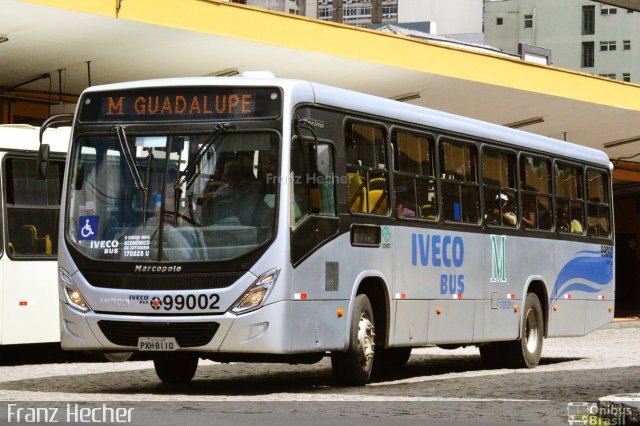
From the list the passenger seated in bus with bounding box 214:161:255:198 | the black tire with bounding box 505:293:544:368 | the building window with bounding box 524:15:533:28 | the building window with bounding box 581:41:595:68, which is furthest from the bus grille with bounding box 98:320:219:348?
the building window with bounding box 581:41:595:68

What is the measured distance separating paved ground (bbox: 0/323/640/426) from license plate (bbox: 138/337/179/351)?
0.45 meters

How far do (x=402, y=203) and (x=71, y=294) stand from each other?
3.81m

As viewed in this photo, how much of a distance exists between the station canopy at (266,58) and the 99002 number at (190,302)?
8399 millimetres

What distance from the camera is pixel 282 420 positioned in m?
11.0

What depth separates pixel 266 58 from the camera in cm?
2570

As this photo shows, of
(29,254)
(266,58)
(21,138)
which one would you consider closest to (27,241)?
(29,254)

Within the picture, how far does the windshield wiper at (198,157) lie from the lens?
13.8 meters

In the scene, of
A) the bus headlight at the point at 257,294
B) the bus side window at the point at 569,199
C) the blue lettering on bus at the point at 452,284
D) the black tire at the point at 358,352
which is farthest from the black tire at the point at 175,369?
the bus side window at the point at 569,199

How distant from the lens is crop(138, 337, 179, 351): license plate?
44.5 feet

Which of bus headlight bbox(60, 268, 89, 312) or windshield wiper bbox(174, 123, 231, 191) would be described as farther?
bus headlight bbox(60, 268, 89, 312)

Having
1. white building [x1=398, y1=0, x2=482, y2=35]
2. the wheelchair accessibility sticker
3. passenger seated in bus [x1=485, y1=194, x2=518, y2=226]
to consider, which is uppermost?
white building [x1=398, y1=0, x2=482, y2=35]

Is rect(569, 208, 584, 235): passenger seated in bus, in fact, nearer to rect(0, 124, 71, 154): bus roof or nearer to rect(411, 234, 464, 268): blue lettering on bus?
rect(411, 234, 464, 268): blue lettering on bus

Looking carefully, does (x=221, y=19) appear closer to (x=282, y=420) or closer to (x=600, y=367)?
(x=600, y=367)

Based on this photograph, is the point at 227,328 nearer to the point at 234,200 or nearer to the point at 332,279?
the point at 234,200
